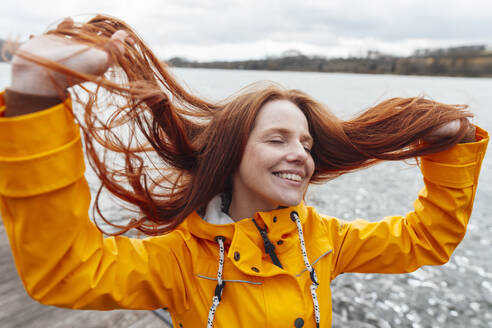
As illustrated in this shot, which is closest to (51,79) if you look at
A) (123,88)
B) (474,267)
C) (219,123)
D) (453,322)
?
(123,88)

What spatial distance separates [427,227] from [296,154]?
743 mm

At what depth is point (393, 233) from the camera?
5.67 feet

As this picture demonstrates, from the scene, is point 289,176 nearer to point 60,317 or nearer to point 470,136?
point 470,136

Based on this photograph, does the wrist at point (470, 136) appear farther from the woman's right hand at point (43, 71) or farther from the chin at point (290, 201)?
the woman's right hand at point (43, 71)

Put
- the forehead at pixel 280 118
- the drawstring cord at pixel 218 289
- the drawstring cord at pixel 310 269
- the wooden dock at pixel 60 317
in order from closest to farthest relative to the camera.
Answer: the drawstring cord at pixel 218 289, the drawstring cord at pixel 310 269, the forehead at pixel 280 118, the wooden dock at pixel 60 317

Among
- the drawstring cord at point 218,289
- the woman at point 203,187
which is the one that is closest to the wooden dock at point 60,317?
the woman at point 203,187

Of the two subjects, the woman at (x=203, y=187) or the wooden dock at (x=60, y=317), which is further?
the wooden dock at (x=60, y=317)

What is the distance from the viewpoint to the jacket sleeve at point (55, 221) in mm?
946

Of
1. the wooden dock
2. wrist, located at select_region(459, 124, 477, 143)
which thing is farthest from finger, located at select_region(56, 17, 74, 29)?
the wooden dock

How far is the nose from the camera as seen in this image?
4.91ft

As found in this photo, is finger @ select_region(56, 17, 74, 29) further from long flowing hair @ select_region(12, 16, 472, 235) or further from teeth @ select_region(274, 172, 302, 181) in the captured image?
teeth @ select_region(274, 172, 302, 181)

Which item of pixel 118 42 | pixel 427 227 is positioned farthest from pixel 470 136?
pixel 118 42

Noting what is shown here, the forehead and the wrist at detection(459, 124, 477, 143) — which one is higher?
the forehead

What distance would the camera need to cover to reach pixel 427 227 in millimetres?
1687
